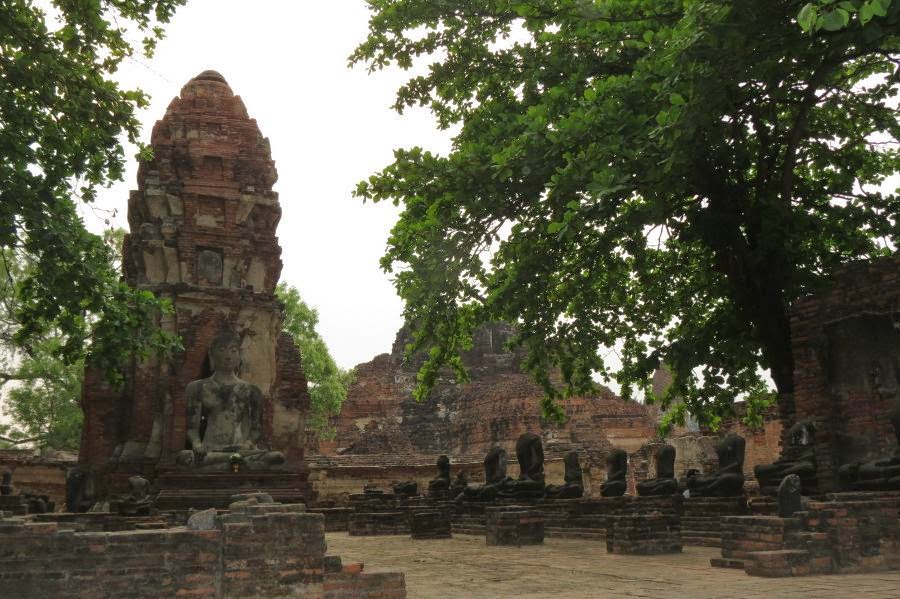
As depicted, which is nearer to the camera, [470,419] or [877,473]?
[877,473]

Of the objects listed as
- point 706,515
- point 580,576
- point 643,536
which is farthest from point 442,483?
point 580,576

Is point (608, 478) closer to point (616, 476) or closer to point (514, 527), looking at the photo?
point (616, 476)

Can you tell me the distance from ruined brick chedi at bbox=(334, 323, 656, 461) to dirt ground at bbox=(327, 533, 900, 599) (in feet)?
68.1

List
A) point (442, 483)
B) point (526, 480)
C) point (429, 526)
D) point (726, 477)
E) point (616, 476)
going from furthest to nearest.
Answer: point (442, 483)
point (526, 480)
point (616, 476)
point (429, 526)
point (726, 477)

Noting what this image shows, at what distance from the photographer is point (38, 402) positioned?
94.4 ft

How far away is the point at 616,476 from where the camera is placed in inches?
621

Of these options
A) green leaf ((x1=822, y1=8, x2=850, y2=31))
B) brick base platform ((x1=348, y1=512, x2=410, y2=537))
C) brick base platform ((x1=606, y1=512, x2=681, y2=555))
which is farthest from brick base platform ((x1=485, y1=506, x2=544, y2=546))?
green leaf ((x1=822, y1=8, x2=850, y2=31))

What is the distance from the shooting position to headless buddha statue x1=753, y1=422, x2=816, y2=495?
11.7 m

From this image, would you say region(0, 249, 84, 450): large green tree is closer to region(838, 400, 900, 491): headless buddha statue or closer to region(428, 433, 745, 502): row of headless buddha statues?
region(428, 433, 745, 502): row of headless buddha statues

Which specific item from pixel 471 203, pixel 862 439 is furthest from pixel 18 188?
pixel 862 439

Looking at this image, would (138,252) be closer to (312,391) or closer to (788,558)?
(788,558)

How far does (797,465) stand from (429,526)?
5.85 m

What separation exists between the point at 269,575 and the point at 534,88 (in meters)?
7.94

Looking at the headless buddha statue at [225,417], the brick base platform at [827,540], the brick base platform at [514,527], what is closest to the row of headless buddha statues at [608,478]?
the brick base platform at [514,527]
